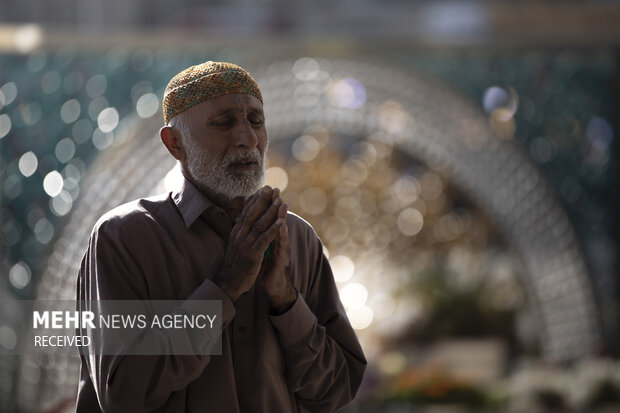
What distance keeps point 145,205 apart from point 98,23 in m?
19.0

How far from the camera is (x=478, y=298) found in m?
7.34

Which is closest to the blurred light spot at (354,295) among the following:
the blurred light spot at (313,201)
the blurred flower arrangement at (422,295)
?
the blurred flower arrangement at (422,295)

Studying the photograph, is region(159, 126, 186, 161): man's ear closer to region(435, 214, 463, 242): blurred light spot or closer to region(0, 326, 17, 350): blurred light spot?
region(0, 326, 17, 350): blurred light spot

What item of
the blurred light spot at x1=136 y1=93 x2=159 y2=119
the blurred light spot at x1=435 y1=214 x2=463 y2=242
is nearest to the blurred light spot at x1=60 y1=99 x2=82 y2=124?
the blurred light spot at x1=136 y1=93 x2=159 y2=119

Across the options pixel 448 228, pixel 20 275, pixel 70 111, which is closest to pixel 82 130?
pixel 70 111

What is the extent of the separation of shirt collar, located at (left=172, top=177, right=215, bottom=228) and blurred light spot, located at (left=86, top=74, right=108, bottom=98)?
13.1ft

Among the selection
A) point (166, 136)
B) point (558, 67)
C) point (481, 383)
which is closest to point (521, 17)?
point (558, 67)

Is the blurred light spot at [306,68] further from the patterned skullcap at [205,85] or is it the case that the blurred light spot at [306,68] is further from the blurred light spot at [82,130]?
the patterned skullcap at [205,85]

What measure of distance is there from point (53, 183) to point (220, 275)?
13.3ft

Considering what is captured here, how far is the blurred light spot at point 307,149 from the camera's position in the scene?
9.10 m

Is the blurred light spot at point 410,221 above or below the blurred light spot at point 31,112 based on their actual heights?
above

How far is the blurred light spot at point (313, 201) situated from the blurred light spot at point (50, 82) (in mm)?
3016

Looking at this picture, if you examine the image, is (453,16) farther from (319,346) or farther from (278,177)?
(319,346)

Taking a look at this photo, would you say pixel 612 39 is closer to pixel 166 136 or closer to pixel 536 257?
pixel 536 257
